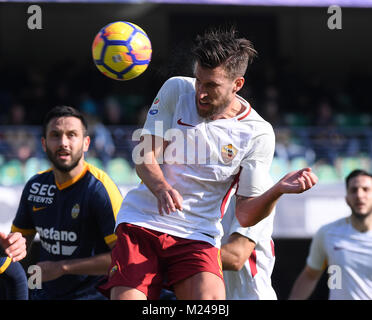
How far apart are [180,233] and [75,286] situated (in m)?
1.68

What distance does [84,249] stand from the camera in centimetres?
498

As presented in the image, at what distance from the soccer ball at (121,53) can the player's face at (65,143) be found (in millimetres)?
654

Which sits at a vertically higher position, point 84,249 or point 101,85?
point 101,85

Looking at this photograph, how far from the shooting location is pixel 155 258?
3711 millimetres

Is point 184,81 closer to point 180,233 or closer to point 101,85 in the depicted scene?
point 180,233

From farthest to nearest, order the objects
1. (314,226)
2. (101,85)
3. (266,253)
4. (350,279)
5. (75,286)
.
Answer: (101,85) → (314,226) → (350,279) → (75,286) → (266,253)

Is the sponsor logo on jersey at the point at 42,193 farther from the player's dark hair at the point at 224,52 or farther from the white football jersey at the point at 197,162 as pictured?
the player's dark hair at the point at 224,52

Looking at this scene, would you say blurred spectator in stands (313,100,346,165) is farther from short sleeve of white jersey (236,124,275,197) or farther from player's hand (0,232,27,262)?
player's hand (0,232,27,262)

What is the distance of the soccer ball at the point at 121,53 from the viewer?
14.9 feet

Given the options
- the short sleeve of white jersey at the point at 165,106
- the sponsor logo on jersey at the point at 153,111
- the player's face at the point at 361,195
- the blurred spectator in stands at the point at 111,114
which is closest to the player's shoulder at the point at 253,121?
the short sleeve of white jersey at the point at 165,106

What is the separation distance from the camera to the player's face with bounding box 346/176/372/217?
20.2 feet

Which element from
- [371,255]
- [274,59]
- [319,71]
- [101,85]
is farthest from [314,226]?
[319,71]

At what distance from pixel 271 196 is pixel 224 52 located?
81 centimetres
